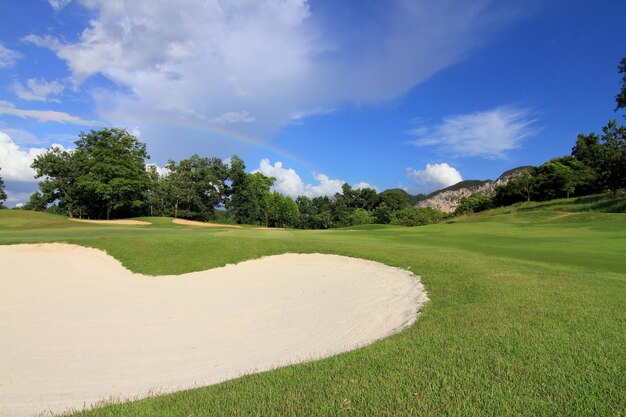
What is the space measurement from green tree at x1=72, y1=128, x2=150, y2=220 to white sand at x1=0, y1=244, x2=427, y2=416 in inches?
1781

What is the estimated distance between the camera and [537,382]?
13.0 ft

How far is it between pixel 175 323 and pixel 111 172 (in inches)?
2188

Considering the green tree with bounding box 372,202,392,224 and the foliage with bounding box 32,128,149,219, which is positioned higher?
the foliage with bounding box 32,128,149,219

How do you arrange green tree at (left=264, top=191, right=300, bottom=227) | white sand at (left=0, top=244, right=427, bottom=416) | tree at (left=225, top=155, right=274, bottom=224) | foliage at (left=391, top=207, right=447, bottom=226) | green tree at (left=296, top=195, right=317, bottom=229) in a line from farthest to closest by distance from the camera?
1. green tree at (left=296, top=195, right=317, bottom=229)
2. green tree at (left=264, top=191, right=300, bottom=227)
3. tree at (left=225, top=155, right=274, bottom=224)
4. foliage at (left=391, top=207, right=447, bottom=226)
5. white sand at (left=0, top=244, right=427, bottom=416)

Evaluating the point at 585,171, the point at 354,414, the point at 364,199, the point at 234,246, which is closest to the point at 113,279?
the point at 234,246

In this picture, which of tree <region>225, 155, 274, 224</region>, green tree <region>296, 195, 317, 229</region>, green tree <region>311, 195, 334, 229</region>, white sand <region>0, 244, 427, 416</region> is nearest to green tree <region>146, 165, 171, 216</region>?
tree <region>225, 155, 274, 224</region>

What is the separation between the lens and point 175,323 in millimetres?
8883

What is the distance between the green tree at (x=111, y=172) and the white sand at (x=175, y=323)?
45.2 meters

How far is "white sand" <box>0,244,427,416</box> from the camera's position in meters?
5.98

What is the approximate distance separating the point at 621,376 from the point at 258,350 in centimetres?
530

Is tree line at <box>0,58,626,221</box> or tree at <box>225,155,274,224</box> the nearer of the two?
tree line at <box>0,58,626,221</box>

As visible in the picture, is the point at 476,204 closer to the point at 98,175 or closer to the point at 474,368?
the point at 98,175

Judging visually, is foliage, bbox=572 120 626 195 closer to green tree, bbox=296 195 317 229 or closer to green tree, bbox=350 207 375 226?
green tree, bbox=350 207 375 226

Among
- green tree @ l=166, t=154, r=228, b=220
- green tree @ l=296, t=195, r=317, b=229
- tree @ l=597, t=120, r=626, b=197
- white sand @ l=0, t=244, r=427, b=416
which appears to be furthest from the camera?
green tree @ l=296, t=195, r=317, b=229
